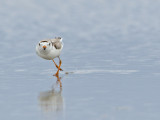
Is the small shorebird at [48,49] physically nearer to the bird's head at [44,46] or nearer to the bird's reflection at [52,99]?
the bird's head at [44,46]

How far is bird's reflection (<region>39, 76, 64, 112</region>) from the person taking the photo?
37.0ft

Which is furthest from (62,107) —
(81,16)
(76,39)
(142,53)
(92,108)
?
(81,16)

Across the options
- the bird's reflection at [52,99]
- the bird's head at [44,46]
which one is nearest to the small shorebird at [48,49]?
the bird's head at [44,46]

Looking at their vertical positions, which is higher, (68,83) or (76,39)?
(76,39)

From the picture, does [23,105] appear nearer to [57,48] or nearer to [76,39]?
[57,48]

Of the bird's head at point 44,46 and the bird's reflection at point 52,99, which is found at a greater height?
the bird's head at point 44,46

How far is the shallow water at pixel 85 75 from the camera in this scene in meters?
11.0

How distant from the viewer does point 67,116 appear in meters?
10.4

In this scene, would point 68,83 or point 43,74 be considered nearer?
point 68,83

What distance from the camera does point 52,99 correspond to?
40.4 ft

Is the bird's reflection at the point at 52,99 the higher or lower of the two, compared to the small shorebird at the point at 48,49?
lower

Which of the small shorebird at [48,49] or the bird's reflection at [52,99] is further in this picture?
the small shorebird at [48,49]

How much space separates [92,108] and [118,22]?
2940cm

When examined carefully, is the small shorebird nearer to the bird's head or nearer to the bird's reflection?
the bird's head
